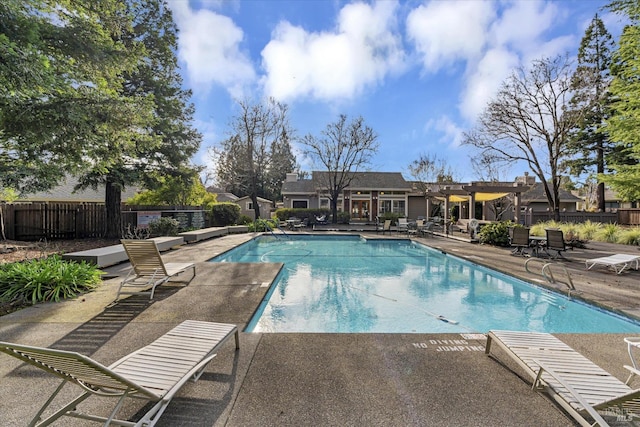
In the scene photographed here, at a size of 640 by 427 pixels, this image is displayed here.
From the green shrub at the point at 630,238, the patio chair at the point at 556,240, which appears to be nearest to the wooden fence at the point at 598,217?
the green shrub at the point at 630,238

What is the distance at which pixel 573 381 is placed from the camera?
7.38 ft

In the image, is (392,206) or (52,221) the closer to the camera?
(52,221)

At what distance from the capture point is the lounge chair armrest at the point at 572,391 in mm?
1784

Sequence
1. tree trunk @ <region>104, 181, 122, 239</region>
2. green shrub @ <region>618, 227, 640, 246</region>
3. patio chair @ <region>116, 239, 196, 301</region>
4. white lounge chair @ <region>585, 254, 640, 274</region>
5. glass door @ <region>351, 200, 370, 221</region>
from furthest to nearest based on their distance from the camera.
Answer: glass door @ <region>351, 200, 370, 221</region>, tree trunk @ <region>104, 181, 122, 239</region>, green shrub @ <region>618, 227, 640, 246</region>, white lounge chair @ <region>585, 254, 640, 274</region>, patio chair @ <region>116, 239, 196, 301</region>

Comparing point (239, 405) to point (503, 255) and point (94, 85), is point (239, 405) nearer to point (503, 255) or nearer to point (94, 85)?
point (94, 85)

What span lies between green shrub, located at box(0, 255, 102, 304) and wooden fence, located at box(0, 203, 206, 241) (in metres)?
8.43

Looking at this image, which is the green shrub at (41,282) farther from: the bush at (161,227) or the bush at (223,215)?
the bush at (223,215)

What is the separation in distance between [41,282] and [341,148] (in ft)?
76.2

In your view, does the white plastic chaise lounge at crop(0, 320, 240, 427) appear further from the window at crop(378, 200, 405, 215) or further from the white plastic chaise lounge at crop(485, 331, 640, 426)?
the window at crop(378, 200, 405, 215)

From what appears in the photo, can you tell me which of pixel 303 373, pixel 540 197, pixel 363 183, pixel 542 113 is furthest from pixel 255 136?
pixel 540 197

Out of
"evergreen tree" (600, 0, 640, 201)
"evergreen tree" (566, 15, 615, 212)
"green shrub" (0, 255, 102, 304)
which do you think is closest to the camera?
"green shrub" (0, 255, 102, 304)

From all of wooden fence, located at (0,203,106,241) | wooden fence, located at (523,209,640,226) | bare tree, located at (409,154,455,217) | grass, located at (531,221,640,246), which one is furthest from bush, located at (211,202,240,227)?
wooden fence, located at (523,209,640,226)

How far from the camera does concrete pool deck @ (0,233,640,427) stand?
2248 millimetres

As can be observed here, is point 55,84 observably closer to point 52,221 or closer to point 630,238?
point 52,221
